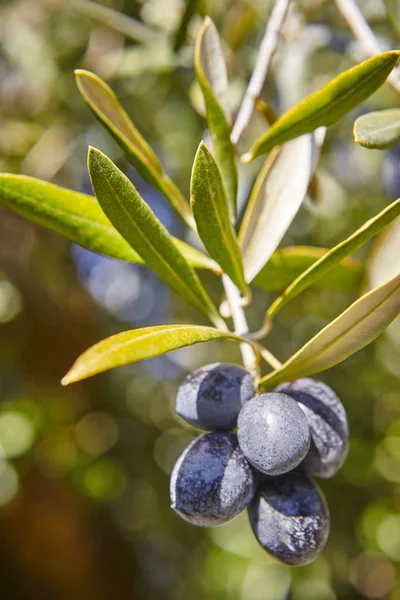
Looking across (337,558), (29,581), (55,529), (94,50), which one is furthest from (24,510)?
(94,50)

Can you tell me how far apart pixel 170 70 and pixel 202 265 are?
1024mm

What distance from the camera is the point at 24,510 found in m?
2.71

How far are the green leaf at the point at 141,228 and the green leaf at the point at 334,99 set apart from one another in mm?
242

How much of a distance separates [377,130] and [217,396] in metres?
0.43

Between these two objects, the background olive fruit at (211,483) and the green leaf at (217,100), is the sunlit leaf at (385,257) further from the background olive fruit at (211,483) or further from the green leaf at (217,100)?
the background olive fruit at (211,483)

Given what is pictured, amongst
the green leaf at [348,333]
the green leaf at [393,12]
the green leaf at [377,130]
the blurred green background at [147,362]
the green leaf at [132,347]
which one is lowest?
the blurred green background at [147,362]

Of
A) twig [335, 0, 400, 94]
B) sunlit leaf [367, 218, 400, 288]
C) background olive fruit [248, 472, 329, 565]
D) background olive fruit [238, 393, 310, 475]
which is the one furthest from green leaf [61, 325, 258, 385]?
twig [335, 0, 400, 94]

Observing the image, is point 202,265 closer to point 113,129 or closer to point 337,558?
point 113,129

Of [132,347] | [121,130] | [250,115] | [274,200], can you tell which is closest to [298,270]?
[274,200]

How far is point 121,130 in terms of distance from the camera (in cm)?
92

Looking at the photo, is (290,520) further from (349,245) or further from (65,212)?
(65,212)

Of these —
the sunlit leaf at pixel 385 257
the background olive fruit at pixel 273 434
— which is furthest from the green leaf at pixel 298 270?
the background olive fruit at pixel 273 434

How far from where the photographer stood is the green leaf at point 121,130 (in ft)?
2.79

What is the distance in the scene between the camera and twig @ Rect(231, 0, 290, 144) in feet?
3.01
